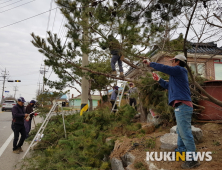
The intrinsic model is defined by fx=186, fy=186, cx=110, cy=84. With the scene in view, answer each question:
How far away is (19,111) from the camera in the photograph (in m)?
6.52

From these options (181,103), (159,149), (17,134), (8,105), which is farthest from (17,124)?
(8,105)

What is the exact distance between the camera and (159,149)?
12.9ft

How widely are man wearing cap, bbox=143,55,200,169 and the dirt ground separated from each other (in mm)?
246

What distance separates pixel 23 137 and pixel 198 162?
563 centimetres

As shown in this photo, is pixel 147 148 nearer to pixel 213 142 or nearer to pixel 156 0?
pixel 213 142

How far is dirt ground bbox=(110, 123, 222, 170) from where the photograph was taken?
3.14m

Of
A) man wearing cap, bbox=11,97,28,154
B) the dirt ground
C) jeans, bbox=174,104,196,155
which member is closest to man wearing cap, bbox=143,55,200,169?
jeans, bbox=174,104,196,155

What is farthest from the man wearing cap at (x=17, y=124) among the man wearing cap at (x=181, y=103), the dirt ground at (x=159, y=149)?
the man wearing cap at (x=181, y=103)

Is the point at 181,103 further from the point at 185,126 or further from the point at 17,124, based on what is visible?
the point at 17,124

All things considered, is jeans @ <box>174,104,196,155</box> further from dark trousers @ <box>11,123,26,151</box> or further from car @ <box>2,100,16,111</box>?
car @ <box>2,100,16,111</box>

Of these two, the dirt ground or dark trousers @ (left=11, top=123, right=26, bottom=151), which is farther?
dark trousers @ (left=11, top=123, right=26, bottom=151)

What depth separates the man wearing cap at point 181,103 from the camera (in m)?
3.12

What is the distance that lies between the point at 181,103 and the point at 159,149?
49.3 inches

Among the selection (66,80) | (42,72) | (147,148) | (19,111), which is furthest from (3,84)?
(147,148)
